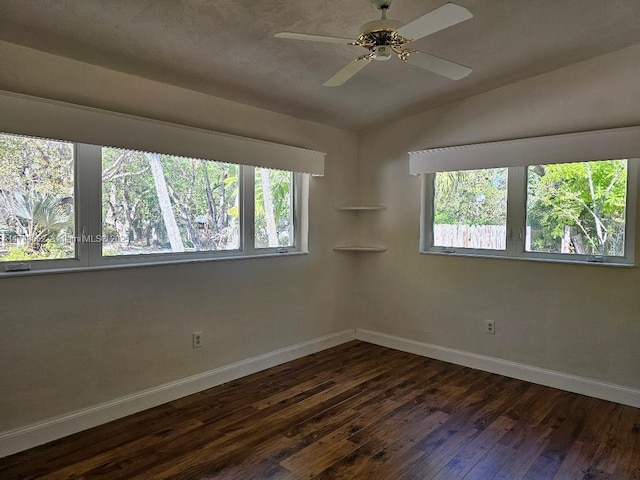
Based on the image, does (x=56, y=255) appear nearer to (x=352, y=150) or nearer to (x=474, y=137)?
(x=352, y=150)

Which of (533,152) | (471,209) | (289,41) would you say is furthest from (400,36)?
(471,209)

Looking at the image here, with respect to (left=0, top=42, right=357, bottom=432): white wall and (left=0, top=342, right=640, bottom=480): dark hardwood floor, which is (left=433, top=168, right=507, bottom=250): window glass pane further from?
(left=0, top=342, right=640, bottom=480): dark hardwood floor

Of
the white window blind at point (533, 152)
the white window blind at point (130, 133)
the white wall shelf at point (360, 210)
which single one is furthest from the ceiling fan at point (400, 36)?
the white wall shelf at point (360, 210)

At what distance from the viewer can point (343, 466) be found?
2.23 meters

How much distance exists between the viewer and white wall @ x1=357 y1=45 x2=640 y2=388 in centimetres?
302

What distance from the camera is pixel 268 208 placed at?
3750 mm

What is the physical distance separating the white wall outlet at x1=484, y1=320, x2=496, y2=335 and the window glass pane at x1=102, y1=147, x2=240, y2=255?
7.27 ft

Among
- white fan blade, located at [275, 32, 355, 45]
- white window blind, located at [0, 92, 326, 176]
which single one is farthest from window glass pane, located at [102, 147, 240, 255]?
white fan blade, located at [275, 32, 355, 45]

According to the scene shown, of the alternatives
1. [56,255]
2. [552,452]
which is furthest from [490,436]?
[56,255]

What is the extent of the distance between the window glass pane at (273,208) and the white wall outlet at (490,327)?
186 centimetres

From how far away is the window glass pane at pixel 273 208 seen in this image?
3662mm

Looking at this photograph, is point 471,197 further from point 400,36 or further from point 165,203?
point 165,203

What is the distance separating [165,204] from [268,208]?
97 centimetres

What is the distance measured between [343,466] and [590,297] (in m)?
2.22
